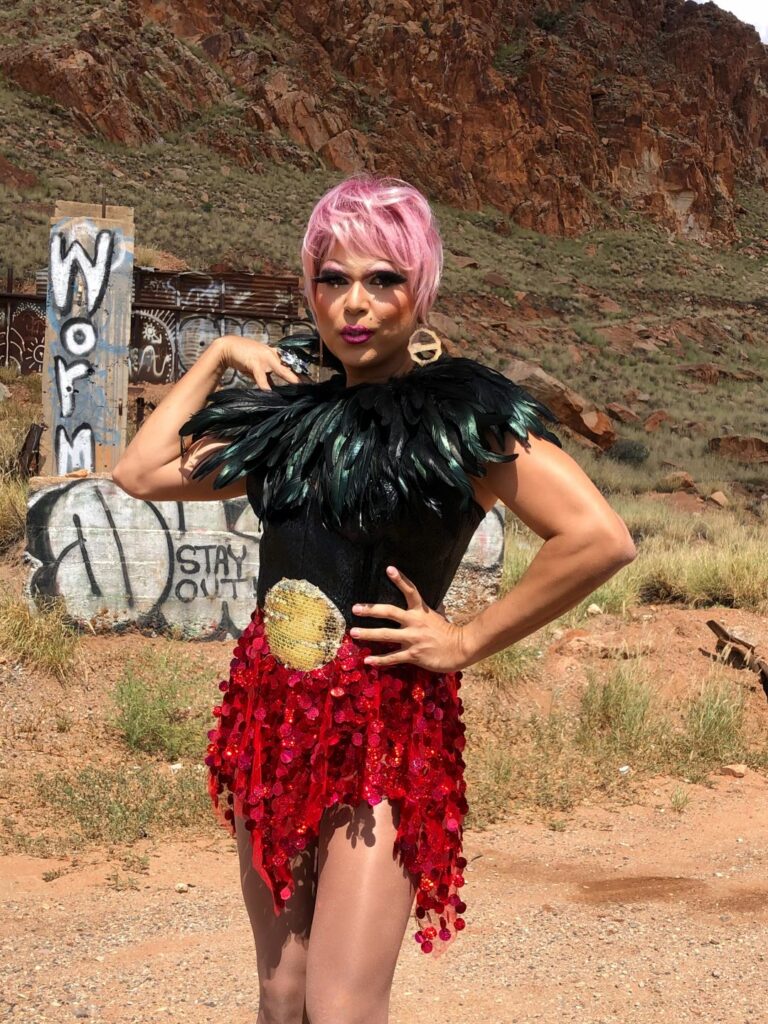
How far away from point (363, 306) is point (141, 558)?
541 centimetres

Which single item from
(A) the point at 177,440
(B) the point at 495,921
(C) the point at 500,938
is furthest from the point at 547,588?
(B) the point at 495,921

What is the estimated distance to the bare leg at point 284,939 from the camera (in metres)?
2.05

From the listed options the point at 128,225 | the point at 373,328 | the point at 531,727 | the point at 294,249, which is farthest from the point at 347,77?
the point at 373,328

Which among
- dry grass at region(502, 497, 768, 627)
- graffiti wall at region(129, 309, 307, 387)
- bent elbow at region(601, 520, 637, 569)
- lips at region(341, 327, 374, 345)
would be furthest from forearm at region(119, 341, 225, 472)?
graffiti wall at region(129, 309, 307, 387)

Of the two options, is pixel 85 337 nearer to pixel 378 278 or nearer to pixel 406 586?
pixel 378 278

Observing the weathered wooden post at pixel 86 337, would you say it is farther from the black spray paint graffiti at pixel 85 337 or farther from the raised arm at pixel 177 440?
the raised arm at pixel 177 440

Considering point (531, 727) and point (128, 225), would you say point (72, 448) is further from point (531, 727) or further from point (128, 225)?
point (531, 727)

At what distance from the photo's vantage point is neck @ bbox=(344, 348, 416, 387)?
222 cm

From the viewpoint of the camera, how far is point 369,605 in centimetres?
201

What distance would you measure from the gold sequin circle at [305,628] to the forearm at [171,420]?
1.62ft

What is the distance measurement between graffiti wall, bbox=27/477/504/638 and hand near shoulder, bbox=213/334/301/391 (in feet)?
15.8

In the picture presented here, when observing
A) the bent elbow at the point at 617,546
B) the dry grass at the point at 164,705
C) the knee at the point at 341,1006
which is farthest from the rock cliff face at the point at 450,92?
the knee at the point at 341,1006

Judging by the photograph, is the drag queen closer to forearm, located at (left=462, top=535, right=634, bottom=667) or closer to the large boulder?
forearm, located at (left=462, top=535, right=634, bottom=667)

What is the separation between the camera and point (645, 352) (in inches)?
1411
